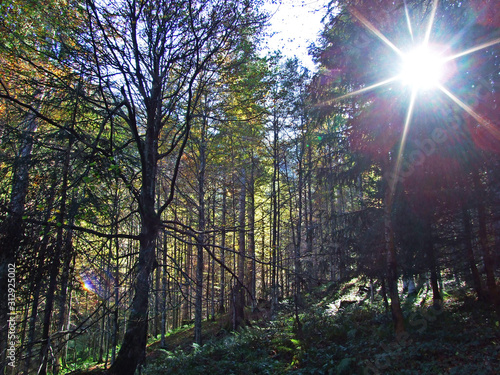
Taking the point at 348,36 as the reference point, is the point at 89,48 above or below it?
below

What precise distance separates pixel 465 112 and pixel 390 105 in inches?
70.0

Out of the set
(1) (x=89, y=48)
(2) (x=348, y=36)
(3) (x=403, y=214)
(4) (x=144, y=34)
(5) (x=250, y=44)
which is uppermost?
(2) (x=348, y=36)

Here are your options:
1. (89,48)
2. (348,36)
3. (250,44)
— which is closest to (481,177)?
(348,36)

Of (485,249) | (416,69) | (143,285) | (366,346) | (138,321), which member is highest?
(416,69)

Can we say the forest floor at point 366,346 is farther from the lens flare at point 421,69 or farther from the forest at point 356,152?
the lens flare at point 421,69

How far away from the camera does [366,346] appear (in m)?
7.33

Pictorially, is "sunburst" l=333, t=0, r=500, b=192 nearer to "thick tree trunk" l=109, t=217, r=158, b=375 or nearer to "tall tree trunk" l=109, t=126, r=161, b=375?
"tall tree trunk" l=109, t=126, r=161, b=375

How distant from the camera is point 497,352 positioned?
5.52 meters

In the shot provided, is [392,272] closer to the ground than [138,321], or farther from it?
farther from it

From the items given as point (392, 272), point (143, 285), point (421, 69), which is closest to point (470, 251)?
point (392, 272)

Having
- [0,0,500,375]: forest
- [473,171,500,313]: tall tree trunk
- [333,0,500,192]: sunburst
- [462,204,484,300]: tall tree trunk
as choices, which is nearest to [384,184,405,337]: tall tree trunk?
[0,0,500,375]: forest

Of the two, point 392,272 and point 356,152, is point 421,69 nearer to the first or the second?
point 356,152

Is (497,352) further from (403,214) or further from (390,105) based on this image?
(390,105)

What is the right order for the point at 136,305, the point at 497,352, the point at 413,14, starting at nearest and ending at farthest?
1. the point at 136,305
2. the point at 497,352
3. the point at 413,14
